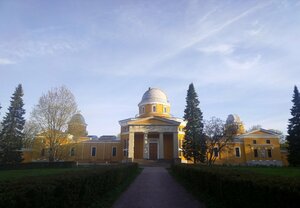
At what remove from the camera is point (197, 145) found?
126ft

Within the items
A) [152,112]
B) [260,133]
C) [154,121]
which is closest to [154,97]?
[152,112]

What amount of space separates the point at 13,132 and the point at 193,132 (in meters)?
30.0

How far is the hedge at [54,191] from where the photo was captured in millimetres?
5133

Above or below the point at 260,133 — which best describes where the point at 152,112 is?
above

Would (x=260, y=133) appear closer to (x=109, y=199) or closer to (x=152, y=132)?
(x=152, y=132)

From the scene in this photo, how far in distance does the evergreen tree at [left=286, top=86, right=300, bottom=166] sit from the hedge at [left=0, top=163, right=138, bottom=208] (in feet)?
122

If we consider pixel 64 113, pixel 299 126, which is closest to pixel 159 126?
pixel 64 113

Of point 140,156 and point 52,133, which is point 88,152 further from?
point 52,133

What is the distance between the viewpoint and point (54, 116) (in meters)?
33.2

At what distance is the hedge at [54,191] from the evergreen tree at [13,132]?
33879 millimetres

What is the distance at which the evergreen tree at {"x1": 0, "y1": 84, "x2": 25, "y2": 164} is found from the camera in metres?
37.9

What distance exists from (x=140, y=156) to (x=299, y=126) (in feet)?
91.0

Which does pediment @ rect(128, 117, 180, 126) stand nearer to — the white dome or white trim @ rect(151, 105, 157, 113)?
white trim @ rect(151, 105, 157, 113)

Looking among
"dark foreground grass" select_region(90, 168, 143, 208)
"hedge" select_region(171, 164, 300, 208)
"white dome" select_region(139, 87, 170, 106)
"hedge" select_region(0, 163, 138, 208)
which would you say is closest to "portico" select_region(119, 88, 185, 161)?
"white dome" select_region(139, 87, 170, 106)
